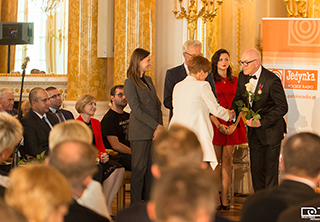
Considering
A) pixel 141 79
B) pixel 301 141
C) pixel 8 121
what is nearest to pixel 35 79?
pixel 141 79

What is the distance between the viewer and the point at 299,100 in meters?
5.11

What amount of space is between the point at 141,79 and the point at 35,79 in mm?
3695

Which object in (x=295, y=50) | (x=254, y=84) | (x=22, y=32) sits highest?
(x=22, y=32)

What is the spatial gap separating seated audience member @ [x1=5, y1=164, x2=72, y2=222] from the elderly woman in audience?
10.2 ft

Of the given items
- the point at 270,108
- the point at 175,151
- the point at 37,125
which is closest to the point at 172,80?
the point at 270,108

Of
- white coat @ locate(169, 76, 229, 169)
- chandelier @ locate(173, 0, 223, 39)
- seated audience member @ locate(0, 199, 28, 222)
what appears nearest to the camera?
seated audience member @ locate(0, 199, 28, 222)

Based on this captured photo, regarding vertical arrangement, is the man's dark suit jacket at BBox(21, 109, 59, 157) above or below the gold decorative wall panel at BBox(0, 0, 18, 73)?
below

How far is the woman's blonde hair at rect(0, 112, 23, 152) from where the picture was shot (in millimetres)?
2637

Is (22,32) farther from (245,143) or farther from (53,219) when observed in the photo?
(53,219)

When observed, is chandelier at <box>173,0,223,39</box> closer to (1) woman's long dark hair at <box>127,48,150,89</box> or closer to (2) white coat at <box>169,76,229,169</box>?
(1) woman's long dark hair at <box>127,48,150,89</box>

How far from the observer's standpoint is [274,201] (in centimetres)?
198

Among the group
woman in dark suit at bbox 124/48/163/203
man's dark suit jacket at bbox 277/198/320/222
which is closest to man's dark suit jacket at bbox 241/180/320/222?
man's dark suit jacket at bbox 277/198/320/222

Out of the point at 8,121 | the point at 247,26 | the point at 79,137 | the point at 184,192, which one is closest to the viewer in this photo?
the point at 184,192

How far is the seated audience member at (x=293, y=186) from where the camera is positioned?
6.47 ft
